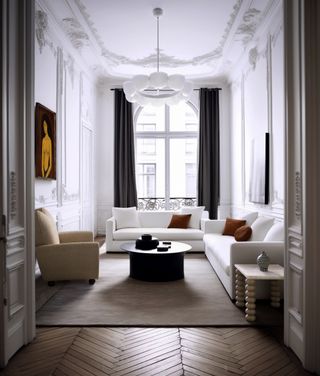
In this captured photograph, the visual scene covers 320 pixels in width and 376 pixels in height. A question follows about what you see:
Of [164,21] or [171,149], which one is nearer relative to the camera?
[164,21]

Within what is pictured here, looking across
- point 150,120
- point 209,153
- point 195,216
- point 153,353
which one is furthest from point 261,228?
point 150,120

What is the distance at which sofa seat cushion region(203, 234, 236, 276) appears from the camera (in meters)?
3.65

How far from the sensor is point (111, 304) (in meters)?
3.25

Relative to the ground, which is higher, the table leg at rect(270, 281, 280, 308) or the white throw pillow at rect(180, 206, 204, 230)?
the white throw pillow at rect(180, 206, 204, 230)

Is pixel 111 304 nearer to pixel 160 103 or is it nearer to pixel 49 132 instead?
pixel 49 132

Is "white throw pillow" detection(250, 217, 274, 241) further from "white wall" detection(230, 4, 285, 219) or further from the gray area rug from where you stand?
the gray area rug

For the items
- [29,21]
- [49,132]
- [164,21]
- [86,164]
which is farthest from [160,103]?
[29,21]

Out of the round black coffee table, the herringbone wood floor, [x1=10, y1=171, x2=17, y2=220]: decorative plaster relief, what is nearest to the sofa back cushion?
the round black coffee table

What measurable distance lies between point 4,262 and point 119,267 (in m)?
2.66

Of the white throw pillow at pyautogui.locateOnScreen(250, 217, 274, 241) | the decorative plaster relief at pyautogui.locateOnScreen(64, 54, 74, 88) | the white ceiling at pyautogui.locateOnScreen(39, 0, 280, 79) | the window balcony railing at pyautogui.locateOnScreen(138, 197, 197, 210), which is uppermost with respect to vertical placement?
the white ceiling at pyautogui.locateOnScreen(39, 0, 280, 79)

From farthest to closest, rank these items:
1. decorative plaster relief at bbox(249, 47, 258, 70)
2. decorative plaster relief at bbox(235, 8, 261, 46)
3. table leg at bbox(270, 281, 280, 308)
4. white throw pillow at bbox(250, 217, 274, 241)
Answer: decorative plaster relief at bbox(249, 47, 258, 70)
decorative plaster relief at bbox(235, 8, 261, 46)
white throw pillow at bbox(250, 217, 274, 241)
table leg at bbox(270, 281, 280, 308)

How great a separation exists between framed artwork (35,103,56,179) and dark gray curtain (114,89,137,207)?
2.68 m

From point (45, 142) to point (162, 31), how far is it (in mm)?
2298

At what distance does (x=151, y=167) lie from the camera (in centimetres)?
767
